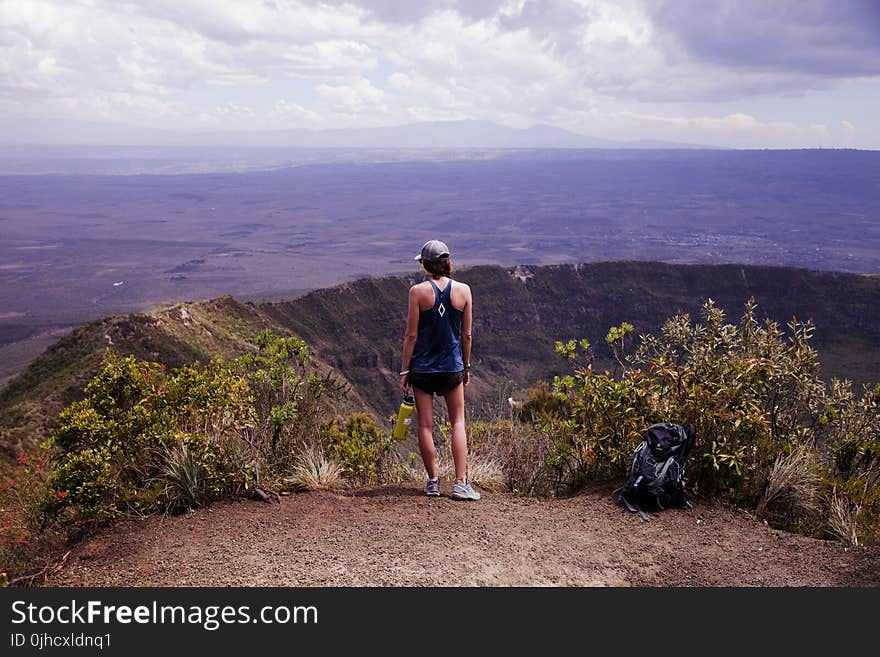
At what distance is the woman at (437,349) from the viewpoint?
16.6ft

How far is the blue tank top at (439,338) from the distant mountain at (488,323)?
60.8 ft

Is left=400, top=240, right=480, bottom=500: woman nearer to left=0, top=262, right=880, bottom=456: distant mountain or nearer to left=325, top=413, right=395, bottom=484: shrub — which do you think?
left=325, top=413, right=395, bottom=484: shrub

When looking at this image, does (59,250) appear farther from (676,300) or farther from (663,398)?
(663,398)

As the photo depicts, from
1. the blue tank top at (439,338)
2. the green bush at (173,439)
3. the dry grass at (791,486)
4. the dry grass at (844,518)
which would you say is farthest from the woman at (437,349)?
the dry grass at (844,518)

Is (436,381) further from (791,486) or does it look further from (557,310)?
(557,310)

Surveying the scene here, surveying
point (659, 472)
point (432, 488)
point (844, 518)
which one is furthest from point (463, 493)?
point (844, 518)

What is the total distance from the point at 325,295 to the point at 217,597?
43946mm

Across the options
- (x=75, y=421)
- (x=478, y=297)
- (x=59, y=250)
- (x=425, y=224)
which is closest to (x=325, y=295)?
(x=478, y=297)

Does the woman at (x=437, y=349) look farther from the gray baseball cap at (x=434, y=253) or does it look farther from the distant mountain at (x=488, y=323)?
the distant mountain at (x=488, y=323)

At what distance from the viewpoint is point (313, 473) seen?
5.71 metres

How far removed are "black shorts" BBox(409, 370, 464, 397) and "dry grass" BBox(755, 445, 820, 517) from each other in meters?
2.61

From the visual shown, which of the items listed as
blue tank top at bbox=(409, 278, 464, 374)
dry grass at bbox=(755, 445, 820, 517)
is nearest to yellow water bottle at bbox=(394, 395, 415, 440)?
blue tank top at bbox=(409, 278, 464, 374)

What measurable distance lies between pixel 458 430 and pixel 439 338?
809 millimetres

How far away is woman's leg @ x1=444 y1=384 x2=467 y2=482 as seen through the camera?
535 cm
